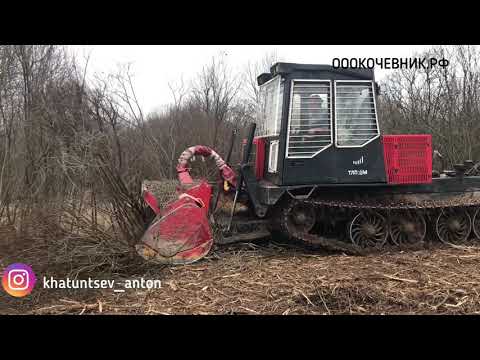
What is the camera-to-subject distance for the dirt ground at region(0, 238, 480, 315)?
4.34 m

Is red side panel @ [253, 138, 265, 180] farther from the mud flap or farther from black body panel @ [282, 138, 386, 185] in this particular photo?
the mud flap

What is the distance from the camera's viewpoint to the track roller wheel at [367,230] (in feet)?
21.8

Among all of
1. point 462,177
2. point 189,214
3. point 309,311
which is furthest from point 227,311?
point 462,177

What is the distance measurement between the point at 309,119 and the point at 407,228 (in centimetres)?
236

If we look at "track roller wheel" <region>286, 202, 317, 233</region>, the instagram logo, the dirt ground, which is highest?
"track roller wheel" <region>286, 202, 317, 233</region>

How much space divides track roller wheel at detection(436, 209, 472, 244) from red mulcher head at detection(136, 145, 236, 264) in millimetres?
3871

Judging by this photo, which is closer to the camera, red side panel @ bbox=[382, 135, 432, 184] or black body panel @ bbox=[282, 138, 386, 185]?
black body panel @ bbox=[282, 138, 386, 185]

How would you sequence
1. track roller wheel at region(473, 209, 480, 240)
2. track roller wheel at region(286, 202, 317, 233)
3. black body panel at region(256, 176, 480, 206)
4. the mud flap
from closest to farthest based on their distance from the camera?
the mud flap → black body panel at region(256, 176, 480, 206) → track roller wheel at region(286, 202, 317, 233) → track roller wheel at region(473, 209, 480, 240)

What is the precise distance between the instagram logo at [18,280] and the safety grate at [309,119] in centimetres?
373

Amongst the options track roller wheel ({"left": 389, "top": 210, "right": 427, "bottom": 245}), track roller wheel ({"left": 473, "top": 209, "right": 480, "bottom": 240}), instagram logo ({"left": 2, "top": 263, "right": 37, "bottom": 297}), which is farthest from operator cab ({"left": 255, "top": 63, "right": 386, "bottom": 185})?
instagram logo ({"left": 2, "top": 263, "right": 37, "bottom": 297})

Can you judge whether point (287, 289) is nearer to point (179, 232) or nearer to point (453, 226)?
point (179, 232)

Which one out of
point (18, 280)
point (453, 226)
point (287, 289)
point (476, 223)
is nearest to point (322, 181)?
point (287, 289)

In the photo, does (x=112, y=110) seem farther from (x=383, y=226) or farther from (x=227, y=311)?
(x=383, y=226)

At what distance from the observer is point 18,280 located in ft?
16.8
